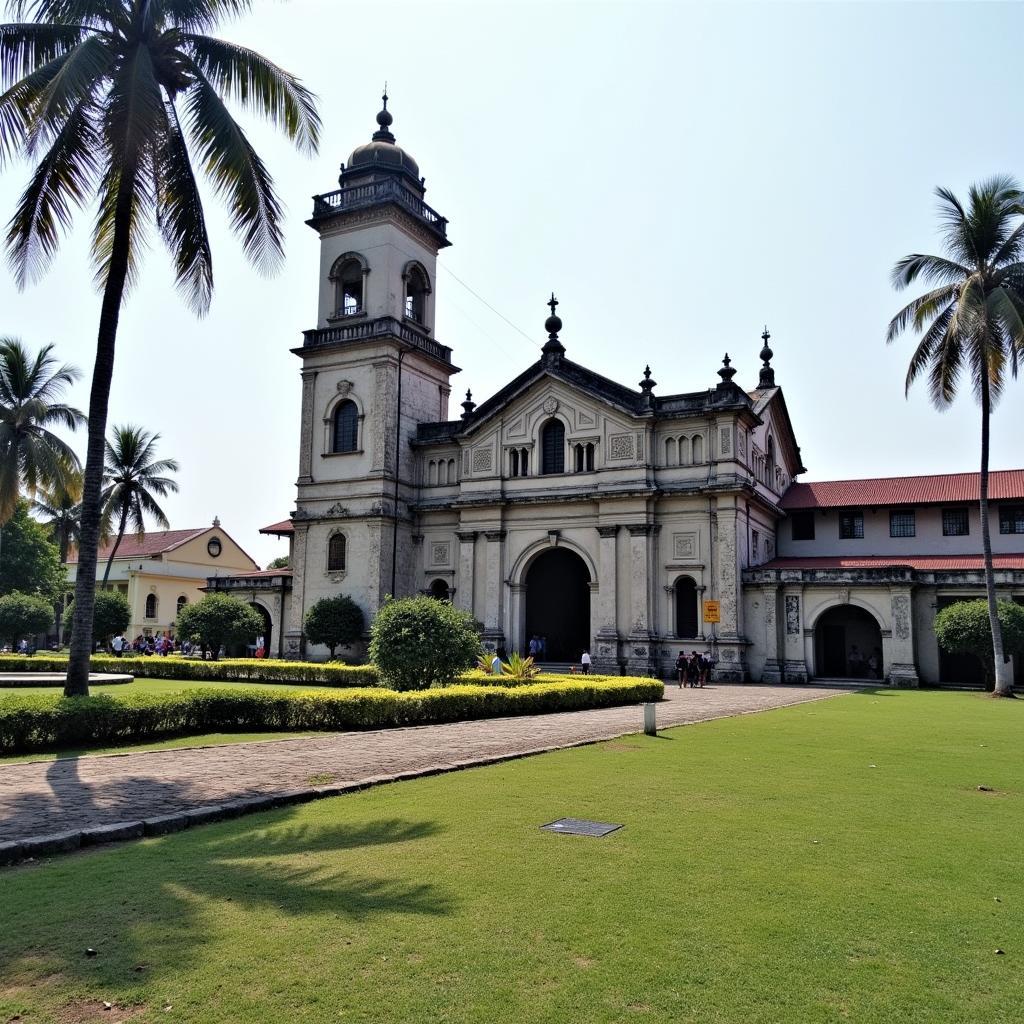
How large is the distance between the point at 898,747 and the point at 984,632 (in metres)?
17.2

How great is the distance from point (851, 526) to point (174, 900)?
121ft

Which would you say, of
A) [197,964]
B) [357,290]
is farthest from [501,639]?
[197,964]

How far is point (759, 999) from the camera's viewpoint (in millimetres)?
4422

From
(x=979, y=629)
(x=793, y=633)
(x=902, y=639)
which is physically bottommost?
(x=902, y=639)

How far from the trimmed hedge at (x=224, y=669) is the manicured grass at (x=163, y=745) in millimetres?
12097

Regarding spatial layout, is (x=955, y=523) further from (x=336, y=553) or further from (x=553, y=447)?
(x=336, y=553)

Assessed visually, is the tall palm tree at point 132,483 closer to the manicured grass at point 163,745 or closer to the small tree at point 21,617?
the small tree at point 21,617

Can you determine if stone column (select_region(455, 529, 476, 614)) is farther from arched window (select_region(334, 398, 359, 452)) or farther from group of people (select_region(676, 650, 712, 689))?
group of people (select_region(676, 650, 712, 689))

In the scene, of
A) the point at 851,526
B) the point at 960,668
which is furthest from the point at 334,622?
the point at 960,668

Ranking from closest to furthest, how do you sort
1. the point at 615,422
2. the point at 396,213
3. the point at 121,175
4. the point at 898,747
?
1. the point at 898,747
2. the point at 121,175
3. the point at 615,422
4. the point at 396,213

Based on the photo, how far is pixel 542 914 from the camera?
18.2ft

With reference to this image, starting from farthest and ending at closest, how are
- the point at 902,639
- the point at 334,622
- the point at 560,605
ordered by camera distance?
the point at 560,605, the point at 334,622, the point at 902,639

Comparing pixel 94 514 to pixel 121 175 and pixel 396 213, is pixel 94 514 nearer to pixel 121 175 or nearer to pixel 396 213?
pixel 121 175

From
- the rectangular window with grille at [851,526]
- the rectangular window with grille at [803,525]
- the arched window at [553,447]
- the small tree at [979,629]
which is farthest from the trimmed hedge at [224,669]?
the rectangular window with grille at [851,526]
